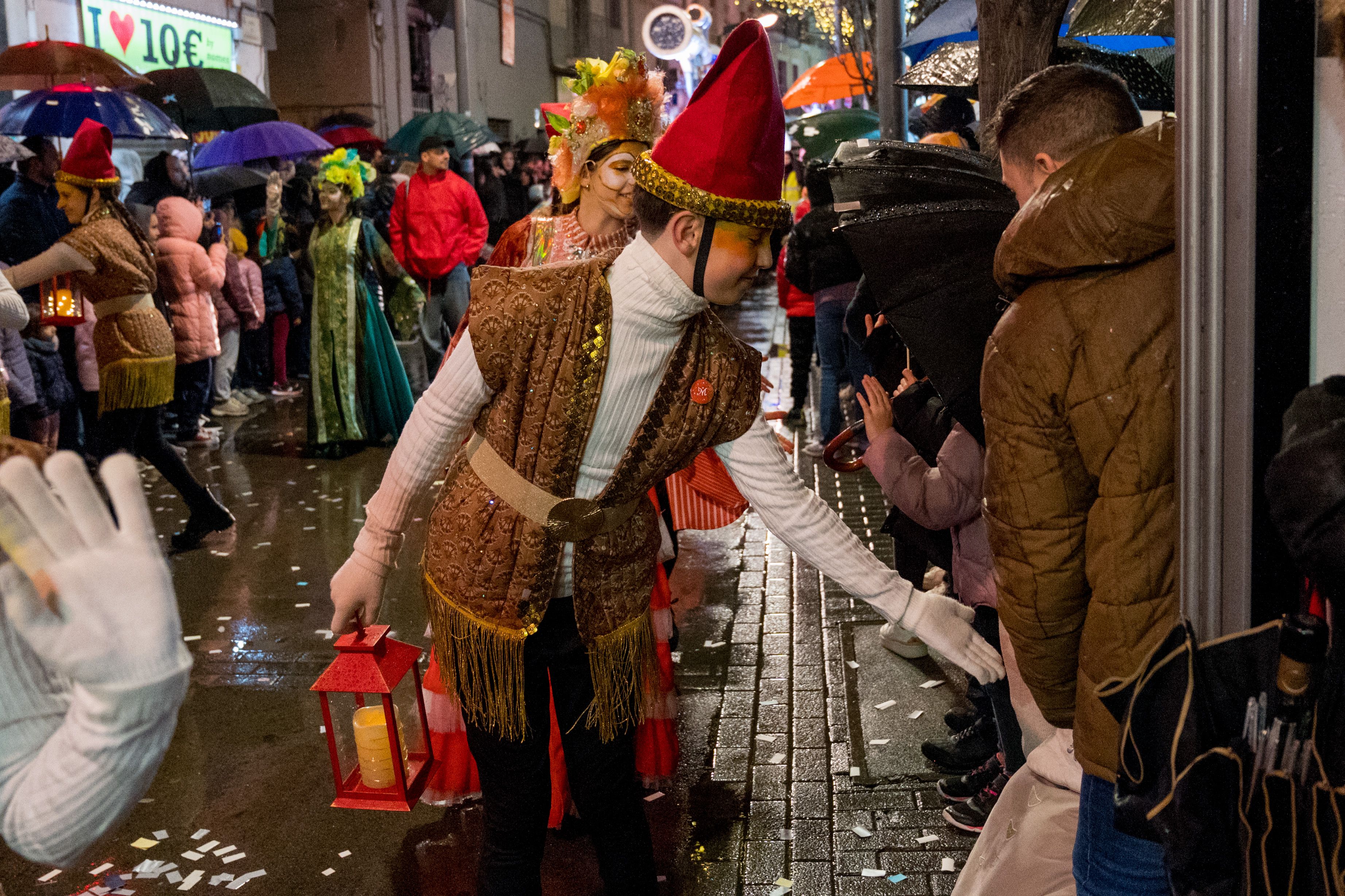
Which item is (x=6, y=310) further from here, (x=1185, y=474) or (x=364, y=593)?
(x=1185, y=474)

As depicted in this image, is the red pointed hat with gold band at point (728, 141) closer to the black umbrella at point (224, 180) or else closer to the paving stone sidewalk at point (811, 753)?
the paving stone sidewalk at point (811, 753)

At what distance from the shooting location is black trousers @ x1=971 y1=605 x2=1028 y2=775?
Answer: 346 centimetres

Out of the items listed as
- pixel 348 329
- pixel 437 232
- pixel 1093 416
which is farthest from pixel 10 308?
pixel 437 232

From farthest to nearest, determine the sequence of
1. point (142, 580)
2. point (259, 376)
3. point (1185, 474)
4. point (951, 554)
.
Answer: point (259, 376) → point (951, 554) → point (1185, 474) → point (142, 580)

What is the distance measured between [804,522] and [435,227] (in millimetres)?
8090

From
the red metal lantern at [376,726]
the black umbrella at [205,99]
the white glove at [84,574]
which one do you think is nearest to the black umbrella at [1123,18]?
the red metal lantern at [376,726]

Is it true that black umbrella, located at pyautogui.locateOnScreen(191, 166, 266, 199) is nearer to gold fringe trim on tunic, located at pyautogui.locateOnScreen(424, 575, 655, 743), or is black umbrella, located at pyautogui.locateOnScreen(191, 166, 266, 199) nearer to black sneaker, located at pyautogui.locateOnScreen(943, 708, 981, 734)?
black sneaker, located at pyautogui.locateOnScreen(943, 708, 981, 734)

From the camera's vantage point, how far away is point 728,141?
2.38 m

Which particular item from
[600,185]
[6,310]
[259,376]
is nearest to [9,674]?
[6,310]

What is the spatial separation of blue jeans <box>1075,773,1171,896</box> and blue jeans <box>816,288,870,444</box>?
5.63 meters

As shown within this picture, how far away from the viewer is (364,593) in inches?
103

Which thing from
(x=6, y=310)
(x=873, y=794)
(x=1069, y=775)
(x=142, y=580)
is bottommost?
(x=873, y=794)

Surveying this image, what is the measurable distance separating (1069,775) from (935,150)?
1620 mm

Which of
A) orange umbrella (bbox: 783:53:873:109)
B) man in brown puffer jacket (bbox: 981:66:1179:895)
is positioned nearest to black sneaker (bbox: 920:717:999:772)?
man in brown puffer jacket (bbox: 981:66:1179:895)
